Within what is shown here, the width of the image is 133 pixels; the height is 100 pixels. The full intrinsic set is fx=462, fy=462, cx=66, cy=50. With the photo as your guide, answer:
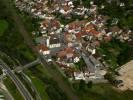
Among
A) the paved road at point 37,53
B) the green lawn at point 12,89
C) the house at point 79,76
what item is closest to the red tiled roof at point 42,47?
the paved road at point 37,53

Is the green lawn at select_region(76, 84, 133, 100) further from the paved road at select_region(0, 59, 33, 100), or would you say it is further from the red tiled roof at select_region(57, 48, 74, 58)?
the red tiled roof at select_region(57, 48, 74, 58)

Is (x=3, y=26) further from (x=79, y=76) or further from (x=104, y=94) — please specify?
(x=104, y=94)

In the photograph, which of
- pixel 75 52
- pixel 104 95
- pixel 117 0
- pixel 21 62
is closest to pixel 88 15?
pixel 117 0

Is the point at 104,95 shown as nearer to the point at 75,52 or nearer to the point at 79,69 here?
the point at 79,69

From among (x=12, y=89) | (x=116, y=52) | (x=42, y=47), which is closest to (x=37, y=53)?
(x=42, y=47)

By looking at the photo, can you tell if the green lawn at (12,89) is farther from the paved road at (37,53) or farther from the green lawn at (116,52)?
the green lawn at (116,52)

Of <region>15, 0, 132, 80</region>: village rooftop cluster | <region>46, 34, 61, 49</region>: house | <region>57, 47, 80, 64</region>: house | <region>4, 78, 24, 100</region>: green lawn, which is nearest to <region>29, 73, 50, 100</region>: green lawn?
<region>4, 78, 24, 100</region>: green lawn
